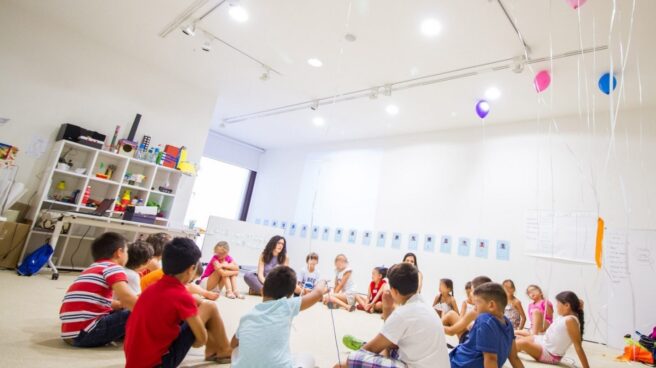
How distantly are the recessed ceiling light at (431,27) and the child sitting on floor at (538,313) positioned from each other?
9.95 feet

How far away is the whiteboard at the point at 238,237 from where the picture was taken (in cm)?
609

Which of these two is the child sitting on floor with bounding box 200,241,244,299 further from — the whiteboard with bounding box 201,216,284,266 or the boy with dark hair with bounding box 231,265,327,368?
the boy with dark hair with bounding box 231,265,327,368

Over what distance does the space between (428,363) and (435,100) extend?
3.93 metres

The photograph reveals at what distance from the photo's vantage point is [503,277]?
458cm

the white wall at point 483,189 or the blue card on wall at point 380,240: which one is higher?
the white wall at point 483,189

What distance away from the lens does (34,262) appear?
3471 millimetres

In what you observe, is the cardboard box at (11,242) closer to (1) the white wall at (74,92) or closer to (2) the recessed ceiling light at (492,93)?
(1) the white wall at (74,92)

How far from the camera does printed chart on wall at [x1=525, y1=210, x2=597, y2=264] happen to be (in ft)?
13.4

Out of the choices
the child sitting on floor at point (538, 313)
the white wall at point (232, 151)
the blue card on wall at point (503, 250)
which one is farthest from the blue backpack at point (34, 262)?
the blue card on wall at point (503, 250)

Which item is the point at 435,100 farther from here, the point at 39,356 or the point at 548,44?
the point at 39,356

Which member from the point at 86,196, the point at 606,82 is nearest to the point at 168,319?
the point at 86,196

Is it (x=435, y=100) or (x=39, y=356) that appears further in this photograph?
(x=435, y=100)

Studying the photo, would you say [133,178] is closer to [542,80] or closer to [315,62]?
[315,62]

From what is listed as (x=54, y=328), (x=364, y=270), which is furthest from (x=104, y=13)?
(x=364, y=270)
